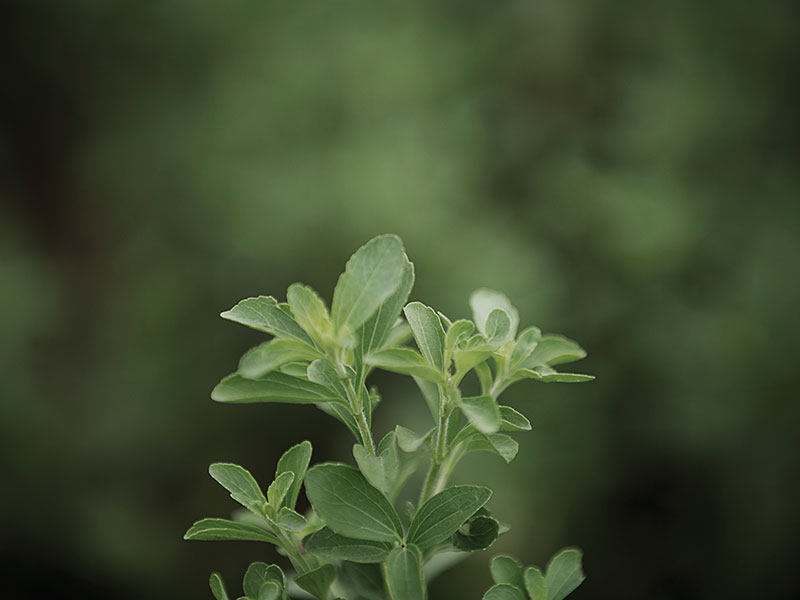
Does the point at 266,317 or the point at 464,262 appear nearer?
the point at 266,317

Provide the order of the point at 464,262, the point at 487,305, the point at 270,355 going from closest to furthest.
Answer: the point at 270,355 → the point at 487,305 → the point at 464,262

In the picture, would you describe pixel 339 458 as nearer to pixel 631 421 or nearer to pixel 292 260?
pixel 292 260

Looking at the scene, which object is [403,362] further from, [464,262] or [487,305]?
[464,262]

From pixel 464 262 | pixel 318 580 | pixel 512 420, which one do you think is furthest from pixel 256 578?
pixel 464 262

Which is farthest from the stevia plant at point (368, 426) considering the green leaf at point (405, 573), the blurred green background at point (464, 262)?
the blurred green background at point (464, 262)

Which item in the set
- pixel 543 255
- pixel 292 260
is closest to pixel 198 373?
pixel 292 260

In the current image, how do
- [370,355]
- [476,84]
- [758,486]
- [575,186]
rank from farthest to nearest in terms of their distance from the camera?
[476,84] → [575,186] → [758,486] → [370,355]

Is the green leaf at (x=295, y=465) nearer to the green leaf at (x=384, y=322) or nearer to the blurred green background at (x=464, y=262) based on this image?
the green leaf at (x=384, y=322)

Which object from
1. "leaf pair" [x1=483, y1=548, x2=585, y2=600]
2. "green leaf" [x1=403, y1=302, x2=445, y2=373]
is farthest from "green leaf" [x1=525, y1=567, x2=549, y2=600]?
"green leaf" [x1=403, y1=302, x2=445, y2=373]

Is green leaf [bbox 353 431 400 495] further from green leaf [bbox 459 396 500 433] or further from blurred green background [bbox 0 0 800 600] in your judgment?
blurred green background [bbox 0 0 800 600]
